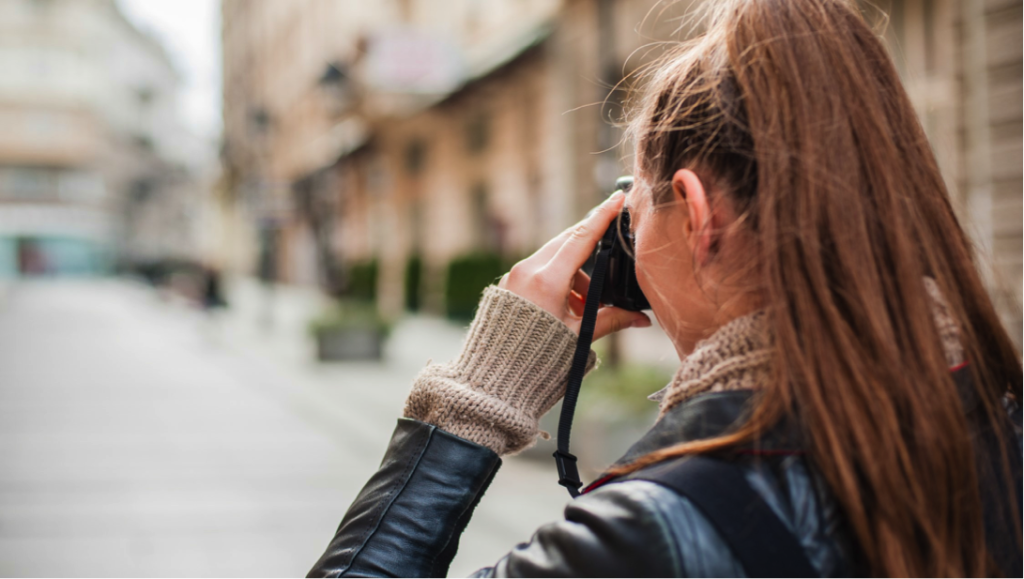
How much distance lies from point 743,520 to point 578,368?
0.44 m

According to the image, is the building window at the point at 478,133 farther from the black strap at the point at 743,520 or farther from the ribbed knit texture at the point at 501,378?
the black strap at the point at 743,520

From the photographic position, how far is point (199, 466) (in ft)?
21.4

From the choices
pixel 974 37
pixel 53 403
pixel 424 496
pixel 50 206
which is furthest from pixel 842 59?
pixel 50 206

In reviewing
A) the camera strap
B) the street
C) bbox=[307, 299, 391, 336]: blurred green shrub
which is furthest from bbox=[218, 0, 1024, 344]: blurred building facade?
the street

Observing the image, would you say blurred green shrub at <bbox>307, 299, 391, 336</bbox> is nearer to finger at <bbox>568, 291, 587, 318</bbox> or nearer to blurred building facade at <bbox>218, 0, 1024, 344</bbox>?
blurred building facade at <bbox>218, 0, 1024, 344</bbox>

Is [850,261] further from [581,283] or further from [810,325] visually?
[581,283]

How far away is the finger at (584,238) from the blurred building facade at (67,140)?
65.1 m

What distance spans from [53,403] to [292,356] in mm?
4670

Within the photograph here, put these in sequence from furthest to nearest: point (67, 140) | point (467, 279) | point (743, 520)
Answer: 1. point (67, 140)
2. point (467, 279)
3. point (743, 520)

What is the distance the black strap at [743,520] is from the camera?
2.56ft

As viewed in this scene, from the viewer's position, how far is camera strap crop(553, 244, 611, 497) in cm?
118

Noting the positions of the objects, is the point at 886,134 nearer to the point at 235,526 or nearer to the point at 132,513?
the point at 235,526

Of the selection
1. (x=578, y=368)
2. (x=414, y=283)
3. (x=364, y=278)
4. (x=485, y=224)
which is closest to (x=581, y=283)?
(x=578, y=368)

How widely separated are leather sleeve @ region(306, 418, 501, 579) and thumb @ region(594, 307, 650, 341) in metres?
0.26
